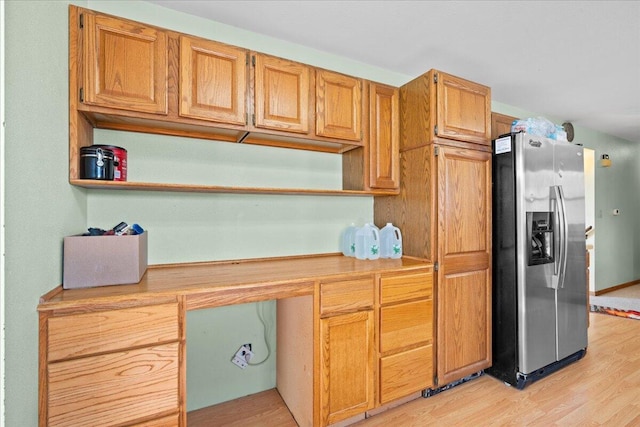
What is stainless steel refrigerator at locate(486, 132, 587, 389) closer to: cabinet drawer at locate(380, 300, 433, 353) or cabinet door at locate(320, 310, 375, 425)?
cabinet drawer at locate(380, 300, 433, 353)

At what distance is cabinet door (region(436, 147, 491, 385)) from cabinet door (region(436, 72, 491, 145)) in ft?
0.41

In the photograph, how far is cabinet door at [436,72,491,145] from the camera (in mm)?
2045

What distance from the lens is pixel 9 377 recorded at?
3.20 feet

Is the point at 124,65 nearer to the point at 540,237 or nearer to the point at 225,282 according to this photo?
the point at 225,282

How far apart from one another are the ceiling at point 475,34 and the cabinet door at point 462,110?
0.35 meters

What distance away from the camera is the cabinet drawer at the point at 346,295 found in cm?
166

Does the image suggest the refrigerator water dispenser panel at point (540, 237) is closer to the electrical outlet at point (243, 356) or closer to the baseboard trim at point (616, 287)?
the electrical outlet at point (243, 356)

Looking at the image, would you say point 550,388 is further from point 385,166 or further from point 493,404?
point 385,166

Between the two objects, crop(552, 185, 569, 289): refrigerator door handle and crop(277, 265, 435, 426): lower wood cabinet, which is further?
crop(552, 185, 569, 289): refrigerator door handle

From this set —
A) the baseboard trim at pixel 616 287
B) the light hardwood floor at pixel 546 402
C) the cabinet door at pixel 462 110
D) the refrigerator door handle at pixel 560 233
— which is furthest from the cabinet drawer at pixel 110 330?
the baseboard trim at pixel 616 287

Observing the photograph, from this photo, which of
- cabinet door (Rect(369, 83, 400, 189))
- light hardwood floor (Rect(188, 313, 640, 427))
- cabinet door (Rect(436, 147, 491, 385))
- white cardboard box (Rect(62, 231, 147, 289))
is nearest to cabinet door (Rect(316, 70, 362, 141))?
cabinet door (Rect(369, 83, 400, 189))

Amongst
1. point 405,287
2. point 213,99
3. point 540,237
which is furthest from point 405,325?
point 213,99

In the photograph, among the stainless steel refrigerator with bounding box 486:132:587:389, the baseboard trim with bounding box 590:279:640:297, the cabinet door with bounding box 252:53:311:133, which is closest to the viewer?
the cabinet door with bounding box 252:53:311:133

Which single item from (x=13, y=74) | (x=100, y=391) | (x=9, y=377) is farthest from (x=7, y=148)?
(x=100, y=391)
